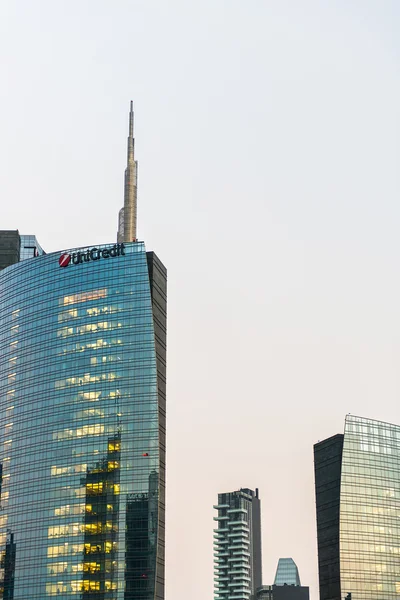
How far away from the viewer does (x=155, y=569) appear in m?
200

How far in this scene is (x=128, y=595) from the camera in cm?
19988

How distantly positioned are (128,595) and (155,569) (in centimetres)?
838
